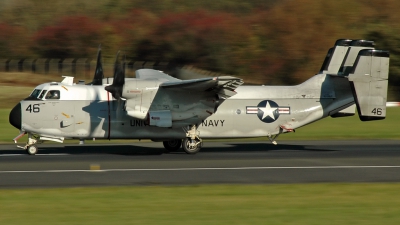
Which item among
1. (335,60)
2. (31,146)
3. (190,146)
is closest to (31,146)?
(31,146)

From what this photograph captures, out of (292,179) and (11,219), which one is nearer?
(11,219)

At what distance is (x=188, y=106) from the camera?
18750mm

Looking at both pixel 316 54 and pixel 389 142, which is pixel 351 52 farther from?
pixel 316 54

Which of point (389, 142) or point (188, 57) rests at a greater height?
point (188, 57)

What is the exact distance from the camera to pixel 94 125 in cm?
1844

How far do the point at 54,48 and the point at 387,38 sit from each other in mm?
30569

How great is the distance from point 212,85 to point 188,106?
1314 mm

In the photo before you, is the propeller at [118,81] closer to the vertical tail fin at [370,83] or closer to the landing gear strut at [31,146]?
the landing gear strut at [31,146]

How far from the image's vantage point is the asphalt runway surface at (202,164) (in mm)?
13922

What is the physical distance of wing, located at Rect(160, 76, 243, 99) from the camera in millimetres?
17452

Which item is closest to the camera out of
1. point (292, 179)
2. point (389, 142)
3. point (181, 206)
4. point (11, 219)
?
point (11, 219)

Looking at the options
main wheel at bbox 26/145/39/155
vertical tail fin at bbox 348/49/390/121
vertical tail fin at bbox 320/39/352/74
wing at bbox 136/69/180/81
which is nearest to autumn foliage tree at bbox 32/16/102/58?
wing at bbox 136/69/180/81

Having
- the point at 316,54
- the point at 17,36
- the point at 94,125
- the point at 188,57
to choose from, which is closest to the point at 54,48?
the point at 17,36

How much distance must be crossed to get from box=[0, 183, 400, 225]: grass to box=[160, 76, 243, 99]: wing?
5.23 meters
